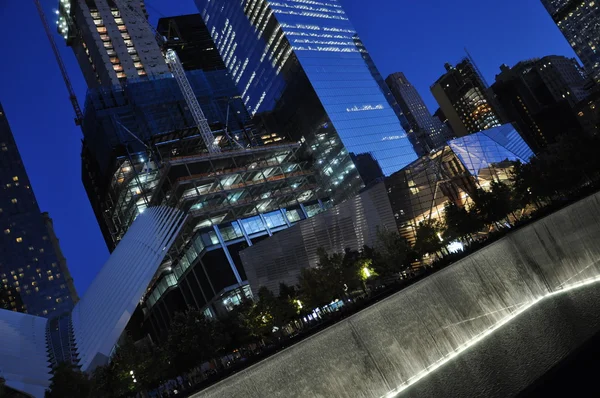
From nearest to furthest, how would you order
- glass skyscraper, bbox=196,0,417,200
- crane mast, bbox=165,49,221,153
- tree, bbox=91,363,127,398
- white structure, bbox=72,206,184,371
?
1. tree, bbox=91,363,127,398
2. white structure, bbox=72,206,184,371
3. crane mast, bbox=165,49,221,153
4. glass skyscraper, bbox=196,0,417,200

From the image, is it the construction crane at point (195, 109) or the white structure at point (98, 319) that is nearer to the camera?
the white structure at point (98, 319)

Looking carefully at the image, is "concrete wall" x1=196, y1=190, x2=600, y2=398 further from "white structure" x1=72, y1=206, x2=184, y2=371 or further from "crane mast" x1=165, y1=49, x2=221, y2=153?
"crane mast" x1=165, y1=49, x2=221, y2=153

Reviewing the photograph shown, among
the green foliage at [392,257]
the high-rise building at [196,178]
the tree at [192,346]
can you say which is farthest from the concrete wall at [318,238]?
the tree at [192,346]

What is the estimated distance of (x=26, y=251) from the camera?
150 meters

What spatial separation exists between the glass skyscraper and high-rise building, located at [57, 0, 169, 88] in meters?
24.0

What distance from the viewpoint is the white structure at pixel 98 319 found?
35.5 m

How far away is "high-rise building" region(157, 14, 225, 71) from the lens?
14712cm

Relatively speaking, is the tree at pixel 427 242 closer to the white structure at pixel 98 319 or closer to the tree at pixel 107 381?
the white structure at pixel 98 319

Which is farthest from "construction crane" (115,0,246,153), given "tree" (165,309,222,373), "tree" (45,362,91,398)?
"tree" (45,362,91,398)

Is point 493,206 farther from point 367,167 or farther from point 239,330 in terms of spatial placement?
point 367,167

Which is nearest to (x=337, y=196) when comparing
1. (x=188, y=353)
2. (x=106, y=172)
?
(x=106, y=172)

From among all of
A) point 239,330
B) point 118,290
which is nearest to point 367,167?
point 239,330

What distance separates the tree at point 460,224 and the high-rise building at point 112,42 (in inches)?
3700

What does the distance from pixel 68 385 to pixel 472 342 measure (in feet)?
79.3
